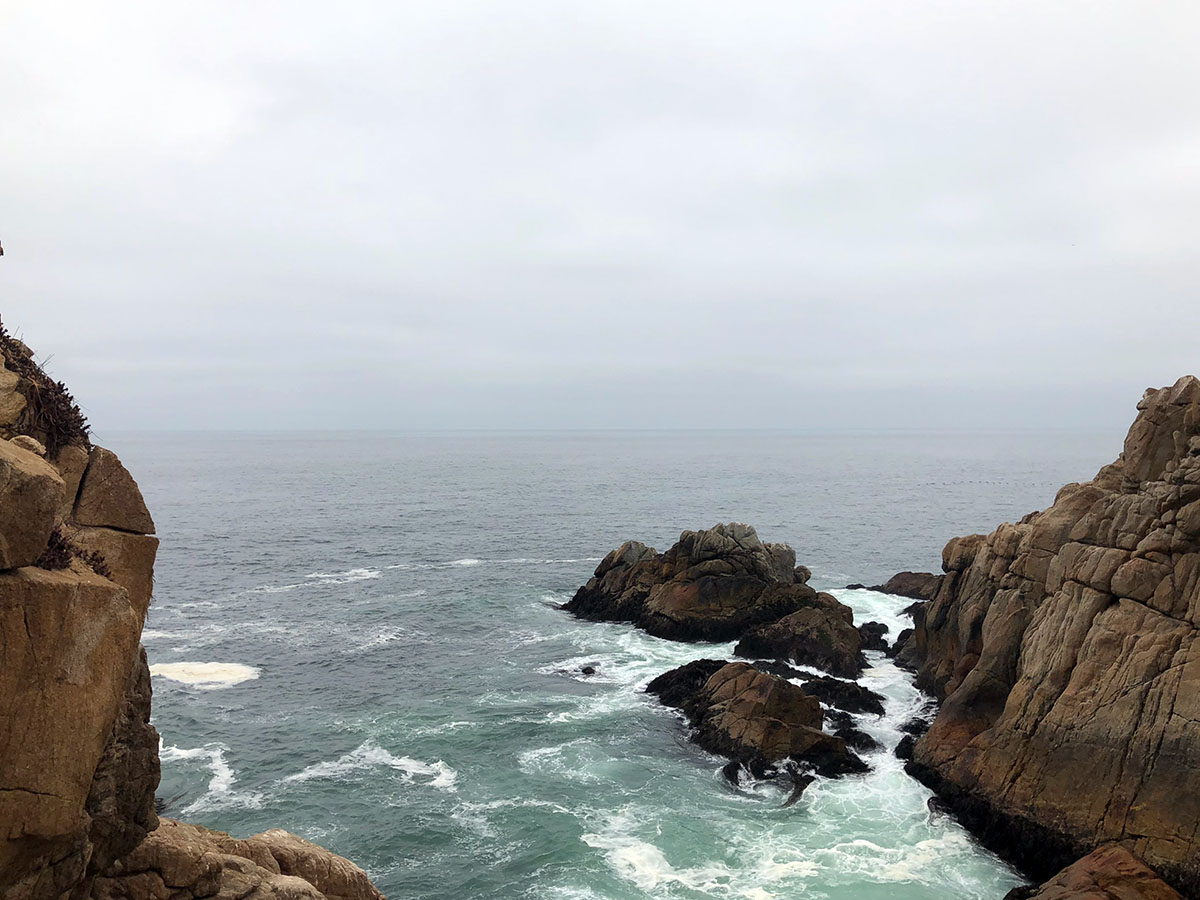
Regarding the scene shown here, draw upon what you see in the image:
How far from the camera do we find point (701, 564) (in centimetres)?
6203

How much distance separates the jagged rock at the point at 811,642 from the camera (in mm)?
51562

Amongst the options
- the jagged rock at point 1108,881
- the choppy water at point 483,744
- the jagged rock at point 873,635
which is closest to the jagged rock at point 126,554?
the choppy water at point 483,744

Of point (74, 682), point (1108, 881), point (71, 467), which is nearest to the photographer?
point (74, 682)

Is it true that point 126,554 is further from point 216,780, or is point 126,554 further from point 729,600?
point 729,600

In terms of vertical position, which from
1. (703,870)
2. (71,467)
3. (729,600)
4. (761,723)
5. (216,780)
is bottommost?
(703,870)

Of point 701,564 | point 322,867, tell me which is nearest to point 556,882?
point 322,867

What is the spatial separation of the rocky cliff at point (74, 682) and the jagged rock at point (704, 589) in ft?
151

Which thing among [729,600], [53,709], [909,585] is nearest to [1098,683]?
[729,600]

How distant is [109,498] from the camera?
1421cm

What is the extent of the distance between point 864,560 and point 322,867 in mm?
83091

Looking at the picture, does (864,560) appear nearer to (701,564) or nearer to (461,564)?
(701,564)

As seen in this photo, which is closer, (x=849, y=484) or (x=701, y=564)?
(x=701, y=564)

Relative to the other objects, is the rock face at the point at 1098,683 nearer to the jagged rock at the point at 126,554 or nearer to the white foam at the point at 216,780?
the white foam at the point at 216,780

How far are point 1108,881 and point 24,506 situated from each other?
97.6 feet
